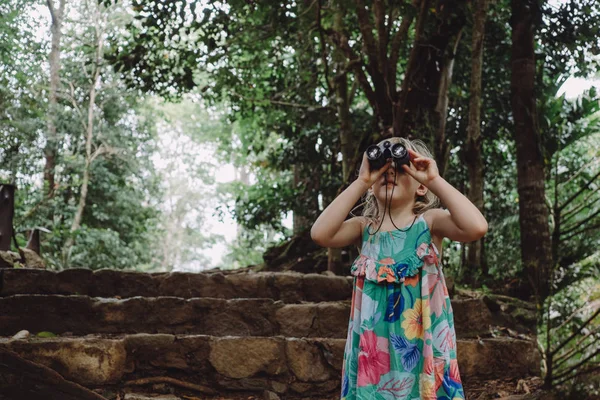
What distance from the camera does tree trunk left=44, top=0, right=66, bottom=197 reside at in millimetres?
14078

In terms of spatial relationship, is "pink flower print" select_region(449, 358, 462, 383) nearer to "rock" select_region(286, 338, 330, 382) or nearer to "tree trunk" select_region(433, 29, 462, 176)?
"rock" select_region(286, 338, 330, 382)

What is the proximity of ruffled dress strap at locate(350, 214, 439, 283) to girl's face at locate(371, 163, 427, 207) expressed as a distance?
0.31 feet

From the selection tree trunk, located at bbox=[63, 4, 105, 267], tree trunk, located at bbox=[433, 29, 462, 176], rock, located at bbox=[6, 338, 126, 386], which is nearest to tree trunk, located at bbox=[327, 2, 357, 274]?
tree trunk, located at bbox=[433, 29, 462, 176]

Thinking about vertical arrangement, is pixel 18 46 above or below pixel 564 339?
above

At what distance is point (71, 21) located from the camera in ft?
49.8

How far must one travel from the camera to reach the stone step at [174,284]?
4.27m

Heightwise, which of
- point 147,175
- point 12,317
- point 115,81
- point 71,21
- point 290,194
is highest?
point 71,21

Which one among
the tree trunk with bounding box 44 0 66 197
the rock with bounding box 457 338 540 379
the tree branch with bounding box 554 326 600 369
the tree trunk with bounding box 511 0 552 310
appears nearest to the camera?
the tree branch with bounding box 554 326 600 369

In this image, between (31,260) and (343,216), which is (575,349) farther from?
(31,260)

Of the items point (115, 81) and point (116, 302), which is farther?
point (115, 81)

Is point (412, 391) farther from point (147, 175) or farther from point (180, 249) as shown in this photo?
point (180, 249)

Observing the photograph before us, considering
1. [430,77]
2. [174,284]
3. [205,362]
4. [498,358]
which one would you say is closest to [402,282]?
→ [205,362]

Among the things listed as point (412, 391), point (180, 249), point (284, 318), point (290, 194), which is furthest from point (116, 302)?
point (180, 249)

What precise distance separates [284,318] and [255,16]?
443 centimetres
